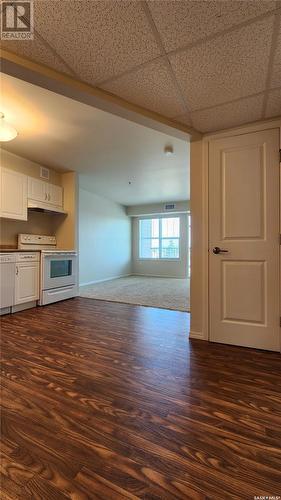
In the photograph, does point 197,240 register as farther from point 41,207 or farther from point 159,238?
point 159,238

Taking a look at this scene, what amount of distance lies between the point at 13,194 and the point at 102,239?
344cm

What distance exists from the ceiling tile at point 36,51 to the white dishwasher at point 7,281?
265cm

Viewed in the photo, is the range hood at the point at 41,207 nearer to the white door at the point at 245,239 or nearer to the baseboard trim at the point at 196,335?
the white door at the point at 245,239

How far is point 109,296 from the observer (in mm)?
4719

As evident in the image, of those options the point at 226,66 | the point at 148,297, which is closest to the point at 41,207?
the point at 148,297

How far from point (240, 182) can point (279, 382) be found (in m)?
1.76

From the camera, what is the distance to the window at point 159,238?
8281 millimetres

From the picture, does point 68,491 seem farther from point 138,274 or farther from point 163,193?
point 138,274

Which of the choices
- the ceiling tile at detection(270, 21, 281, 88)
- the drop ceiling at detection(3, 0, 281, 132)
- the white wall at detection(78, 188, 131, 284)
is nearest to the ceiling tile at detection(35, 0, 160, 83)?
the drop ceiling at detection(3, 0, 281, 132)

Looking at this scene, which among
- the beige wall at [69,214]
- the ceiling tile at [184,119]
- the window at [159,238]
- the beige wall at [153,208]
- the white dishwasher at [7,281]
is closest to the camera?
the ceiling tile at [184,119]

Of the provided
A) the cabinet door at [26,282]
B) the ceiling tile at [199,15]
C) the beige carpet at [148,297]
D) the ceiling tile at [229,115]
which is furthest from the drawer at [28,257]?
the ceiling tile at [199,15]

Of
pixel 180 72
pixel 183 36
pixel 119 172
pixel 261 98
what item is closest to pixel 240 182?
pixel 261 98

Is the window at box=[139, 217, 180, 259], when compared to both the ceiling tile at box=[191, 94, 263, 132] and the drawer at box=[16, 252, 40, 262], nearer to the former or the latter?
the drawer at box=[16, 252, 40, 262]

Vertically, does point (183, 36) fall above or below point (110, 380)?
above
